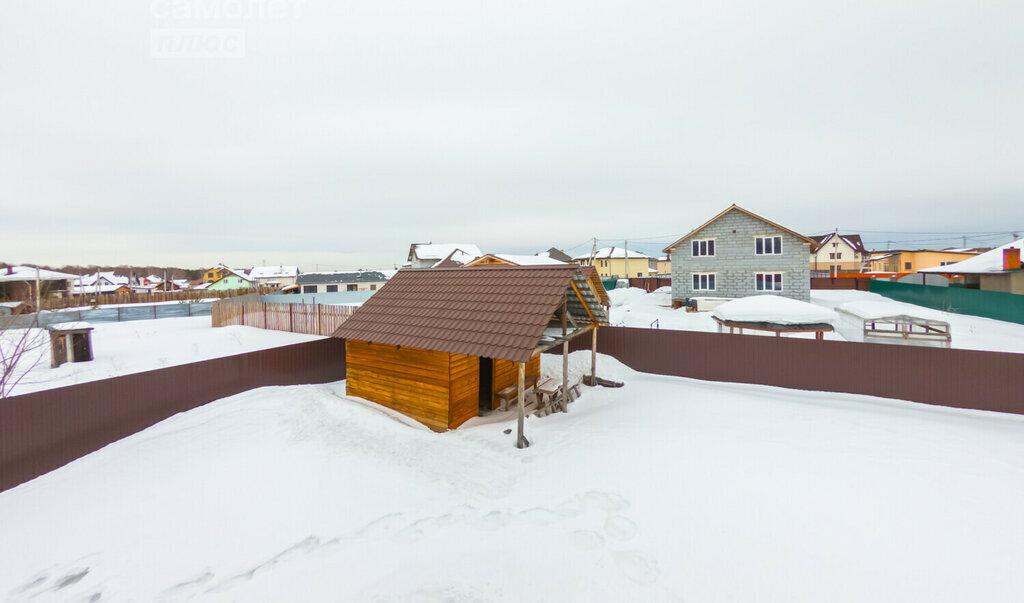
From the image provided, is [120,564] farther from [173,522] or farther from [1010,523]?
[1010,523]

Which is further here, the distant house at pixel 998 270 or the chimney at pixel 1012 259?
the distant house at pixel 998 270

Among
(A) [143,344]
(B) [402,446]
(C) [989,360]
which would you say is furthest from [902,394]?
(A) [143,344]

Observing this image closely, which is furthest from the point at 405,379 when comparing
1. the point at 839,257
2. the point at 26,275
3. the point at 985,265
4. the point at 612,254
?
the point at 839,257

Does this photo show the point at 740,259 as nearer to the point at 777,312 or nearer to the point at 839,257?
the point at 777,312

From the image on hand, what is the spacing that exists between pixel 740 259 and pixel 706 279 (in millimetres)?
2441

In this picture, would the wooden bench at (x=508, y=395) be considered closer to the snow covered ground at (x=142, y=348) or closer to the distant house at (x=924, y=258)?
the snow covered ground at (x=142, y=348)

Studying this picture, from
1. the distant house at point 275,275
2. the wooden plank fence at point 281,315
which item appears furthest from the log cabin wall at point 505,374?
the distant house at point 275,275

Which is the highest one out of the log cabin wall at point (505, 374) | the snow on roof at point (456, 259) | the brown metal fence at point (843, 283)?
the snow on roof at point (456, 259)

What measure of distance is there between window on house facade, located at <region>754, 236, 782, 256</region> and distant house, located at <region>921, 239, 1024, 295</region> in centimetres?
881

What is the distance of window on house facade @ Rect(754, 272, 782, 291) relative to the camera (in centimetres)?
2421

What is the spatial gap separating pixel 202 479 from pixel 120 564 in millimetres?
1579

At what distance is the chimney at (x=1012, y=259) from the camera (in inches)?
729

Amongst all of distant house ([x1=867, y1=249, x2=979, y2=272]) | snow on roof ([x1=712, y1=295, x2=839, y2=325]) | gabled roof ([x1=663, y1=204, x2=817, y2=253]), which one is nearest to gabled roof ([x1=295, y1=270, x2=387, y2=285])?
gabled roof ([x1=663, y1=204, x2=817, y2=253])

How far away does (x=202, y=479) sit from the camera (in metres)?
5.76
